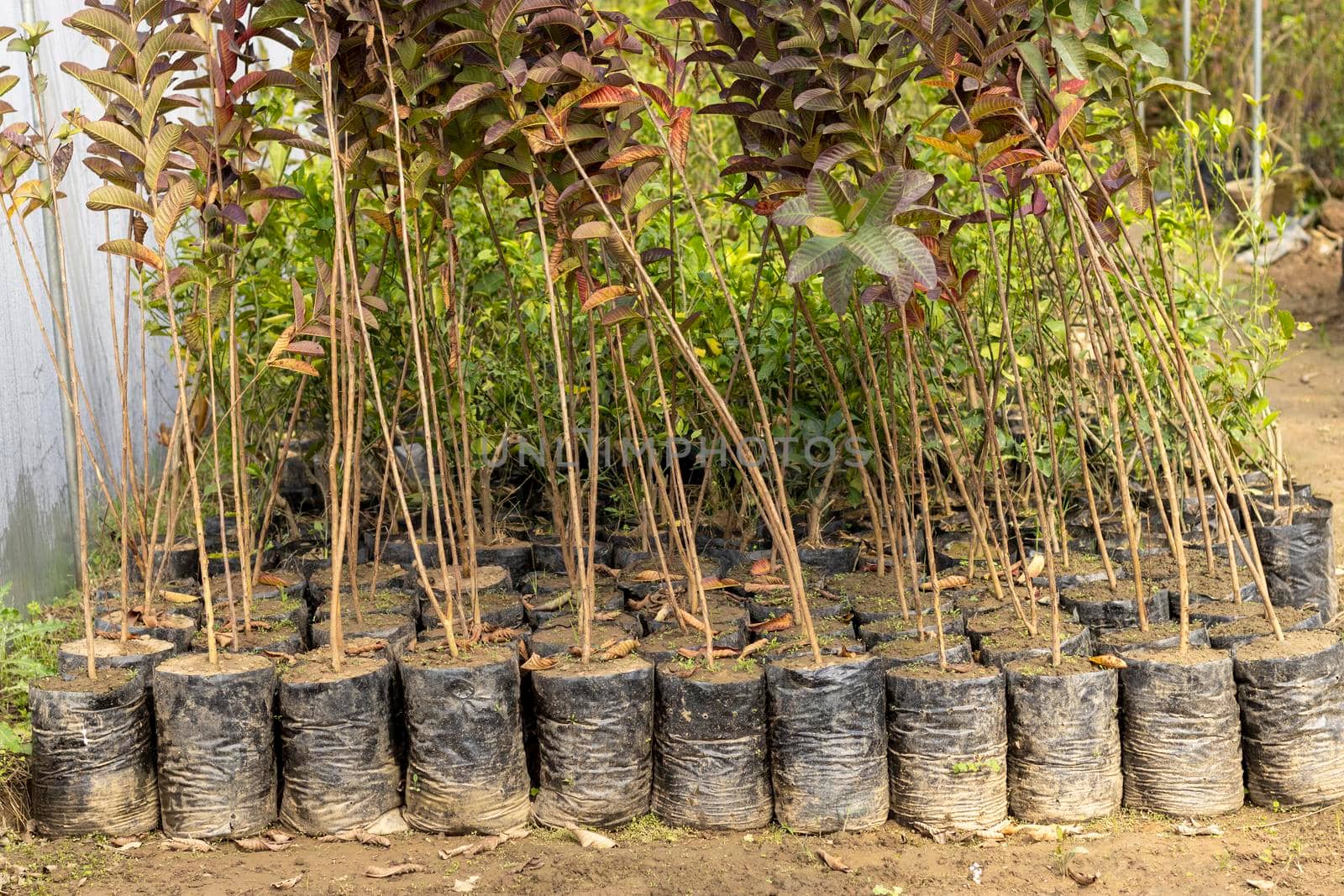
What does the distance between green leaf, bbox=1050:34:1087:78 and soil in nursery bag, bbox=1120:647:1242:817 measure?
3.79 ft

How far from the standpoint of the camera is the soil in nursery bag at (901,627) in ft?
9.27

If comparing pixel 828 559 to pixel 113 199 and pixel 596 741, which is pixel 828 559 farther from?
pixel 113 199

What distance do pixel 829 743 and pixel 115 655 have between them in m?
1.50

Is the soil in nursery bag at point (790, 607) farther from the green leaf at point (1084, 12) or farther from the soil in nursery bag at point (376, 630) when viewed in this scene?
the green leaf at point (1084, 12)

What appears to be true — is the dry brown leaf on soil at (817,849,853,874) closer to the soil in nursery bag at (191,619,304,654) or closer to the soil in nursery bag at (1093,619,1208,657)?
the soil in nursery bag at (1093,619,1208,657)

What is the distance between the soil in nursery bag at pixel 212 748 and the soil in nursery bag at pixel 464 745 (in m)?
0.30

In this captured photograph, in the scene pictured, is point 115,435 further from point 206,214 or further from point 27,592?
point 206,214

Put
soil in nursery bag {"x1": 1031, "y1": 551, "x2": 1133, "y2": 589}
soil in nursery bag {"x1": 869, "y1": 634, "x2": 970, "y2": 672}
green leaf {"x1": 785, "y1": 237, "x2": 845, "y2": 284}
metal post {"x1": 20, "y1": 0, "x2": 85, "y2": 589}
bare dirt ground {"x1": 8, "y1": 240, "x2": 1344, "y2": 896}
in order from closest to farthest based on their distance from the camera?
green leaf {"x1": 785, "y1": 237, "x2": 845, "y2": 284}, bare dirt ground {"x1": 8, "y1": 240, "x2": 1344, "y2": 896}, soil in nursery bag {"x1": 869, "y1": 634, "x2": 970, "y2": 672}, soil in nursery bag {"x1": 1031, "y1": 551, "x2": 1133, "y2": 589}, metal post {"x1": 20, "y1": 0, "x2": 85, "y2": 589}

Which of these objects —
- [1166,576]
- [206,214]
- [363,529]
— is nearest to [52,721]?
[206,214]

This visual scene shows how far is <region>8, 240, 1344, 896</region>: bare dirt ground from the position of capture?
92.7 inches

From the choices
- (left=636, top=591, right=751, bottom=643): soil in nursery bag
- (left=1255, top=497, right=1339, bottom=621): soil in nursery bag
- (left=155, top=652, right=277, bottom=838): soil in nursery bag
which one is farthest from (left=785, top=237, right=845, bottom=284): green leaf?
(left=1255, top=497, right=1339, bottom=621): soil in nursery bag

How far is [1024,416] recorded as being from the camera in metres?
2.71

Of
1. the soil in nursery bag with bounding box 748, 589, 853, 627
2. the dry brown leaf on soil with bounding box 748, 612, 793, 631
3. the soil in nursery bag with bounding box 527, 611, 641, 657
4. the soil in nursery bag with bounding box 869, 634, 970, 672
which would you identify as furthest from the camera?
the soil in nursery bag with bounding box 748, 589, 853, 627

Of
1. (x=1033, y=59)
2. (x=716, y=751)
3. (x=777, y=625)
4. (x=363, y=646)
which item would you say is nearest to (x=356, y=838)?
(x=363, y=646)
